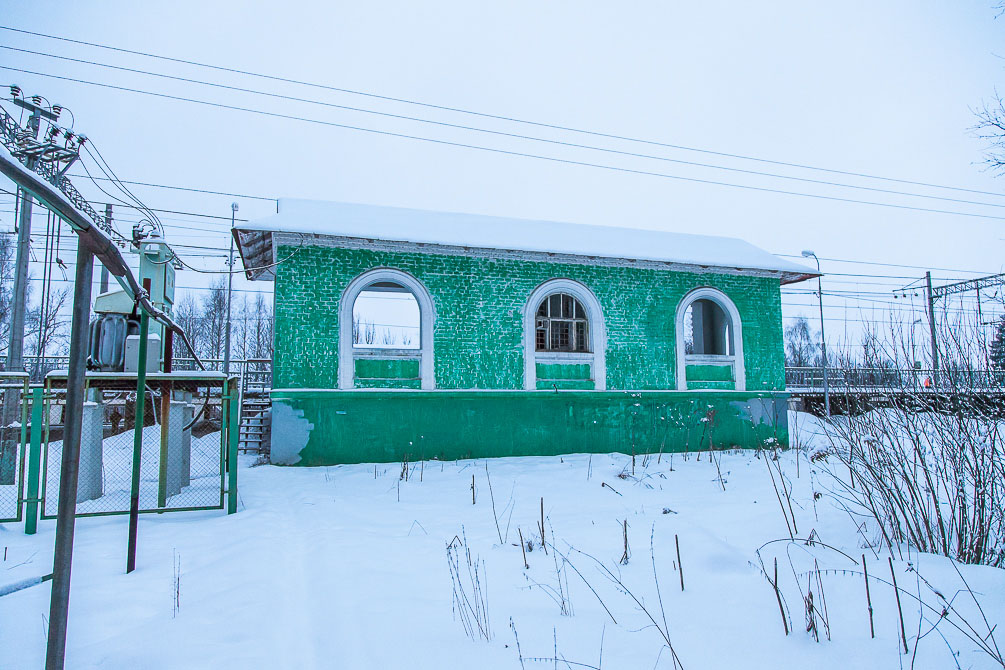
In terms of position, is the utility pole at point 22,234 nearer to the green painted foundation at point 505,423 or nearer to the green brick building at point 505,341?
the green brick building at point 505,341

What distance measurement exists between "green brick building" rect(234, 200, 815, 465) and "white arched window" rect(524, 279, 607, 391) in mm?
31

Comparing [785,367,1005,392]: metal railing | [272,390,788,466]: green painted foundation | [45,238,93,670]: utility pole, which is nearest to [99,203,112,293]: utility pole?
[272,390,788,466]: green painted foundation

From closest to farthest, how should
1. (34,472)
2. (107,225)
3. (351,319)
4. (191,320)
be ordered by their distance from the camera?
(34,472) < (351,319) < (107,225) < (191,320)

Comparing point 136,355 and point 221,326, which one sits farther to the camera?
point 221,326

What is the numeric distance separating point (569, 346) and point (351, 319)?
198 inches

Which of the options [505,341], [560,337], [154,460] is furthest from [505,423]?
[154,460]

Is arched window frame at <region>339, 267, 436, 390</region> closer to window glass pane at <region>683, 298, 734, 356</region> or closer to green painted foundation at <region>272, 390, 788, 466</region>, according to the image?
green painted foundation at <region>272, 390, 788, 466</region>

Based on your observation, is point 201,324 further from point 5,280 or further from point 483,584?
point 483,584

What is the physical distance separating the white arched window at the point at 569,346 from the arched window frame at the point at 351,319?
6.82 feet

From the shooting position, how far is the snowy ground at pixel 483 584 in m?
3.12

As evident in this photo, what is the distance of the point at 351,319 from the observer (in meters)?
11.3

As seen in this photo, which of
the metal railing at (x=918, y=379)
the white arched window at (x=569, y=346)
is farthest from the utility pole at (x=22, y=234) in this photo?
the metal railing at (x=918, y=379)

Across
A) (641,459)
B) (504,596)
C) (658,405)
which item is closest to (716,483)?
(641,459)

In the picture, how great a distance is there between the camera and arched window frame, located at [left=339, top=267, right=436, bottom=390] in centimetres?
1110
